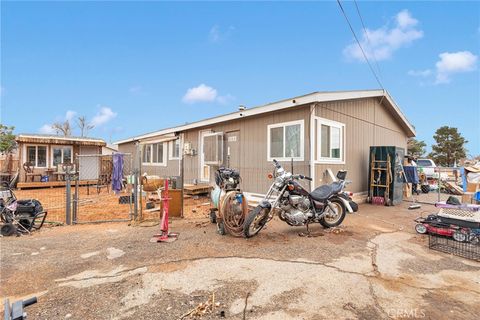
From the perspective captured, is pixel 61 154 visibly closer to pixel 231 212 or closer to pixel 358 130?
pixel 231 212

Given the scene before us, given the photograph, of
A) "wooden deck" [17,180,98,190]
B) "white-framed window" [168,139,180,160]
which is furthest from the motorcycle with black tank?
"wooden deck" [17,180,98,190]

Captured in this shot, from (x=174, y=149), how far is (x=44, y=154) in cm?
792

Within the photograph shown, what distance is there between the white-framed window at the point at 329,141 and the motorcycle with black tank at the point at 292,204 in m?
1.84

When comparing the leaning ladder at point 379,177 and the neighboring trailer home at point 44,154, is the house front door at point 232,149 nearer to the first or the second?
the leaning ladder at point 379,177

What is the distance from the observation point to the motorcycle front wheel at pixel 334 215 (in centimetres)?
473

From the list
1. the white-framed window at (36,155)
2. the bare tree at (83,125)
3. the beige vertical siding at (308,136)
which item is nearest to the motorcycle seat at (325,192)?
the beige vertical siding at (308,136)

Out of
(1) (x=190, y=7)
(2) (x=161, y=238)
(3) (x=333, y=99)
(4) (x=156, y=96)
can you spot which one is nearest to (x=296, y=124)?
(3) (x=333, y=99)

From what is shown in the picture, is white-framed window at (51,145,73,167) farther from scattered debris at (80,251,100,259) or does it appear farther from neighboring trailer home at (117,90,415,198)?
scattered debris at (80,251,100,259)

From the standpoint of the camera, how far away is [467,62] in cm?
930

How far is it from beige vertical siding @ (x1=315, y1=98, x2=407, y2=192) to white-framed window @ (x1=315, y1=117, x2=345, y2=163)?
0.53 feet

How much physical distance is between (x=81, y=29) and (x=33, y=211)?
8470 mm

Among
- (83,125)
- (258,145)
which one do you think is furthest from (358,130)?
(83,125)

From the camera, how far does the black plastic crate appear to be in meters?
3.46

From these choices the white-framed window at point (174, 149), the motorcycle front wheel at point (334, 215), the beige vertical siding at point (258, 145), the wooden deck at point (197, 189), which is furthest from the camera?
the white-framed window at point (174, 149)
